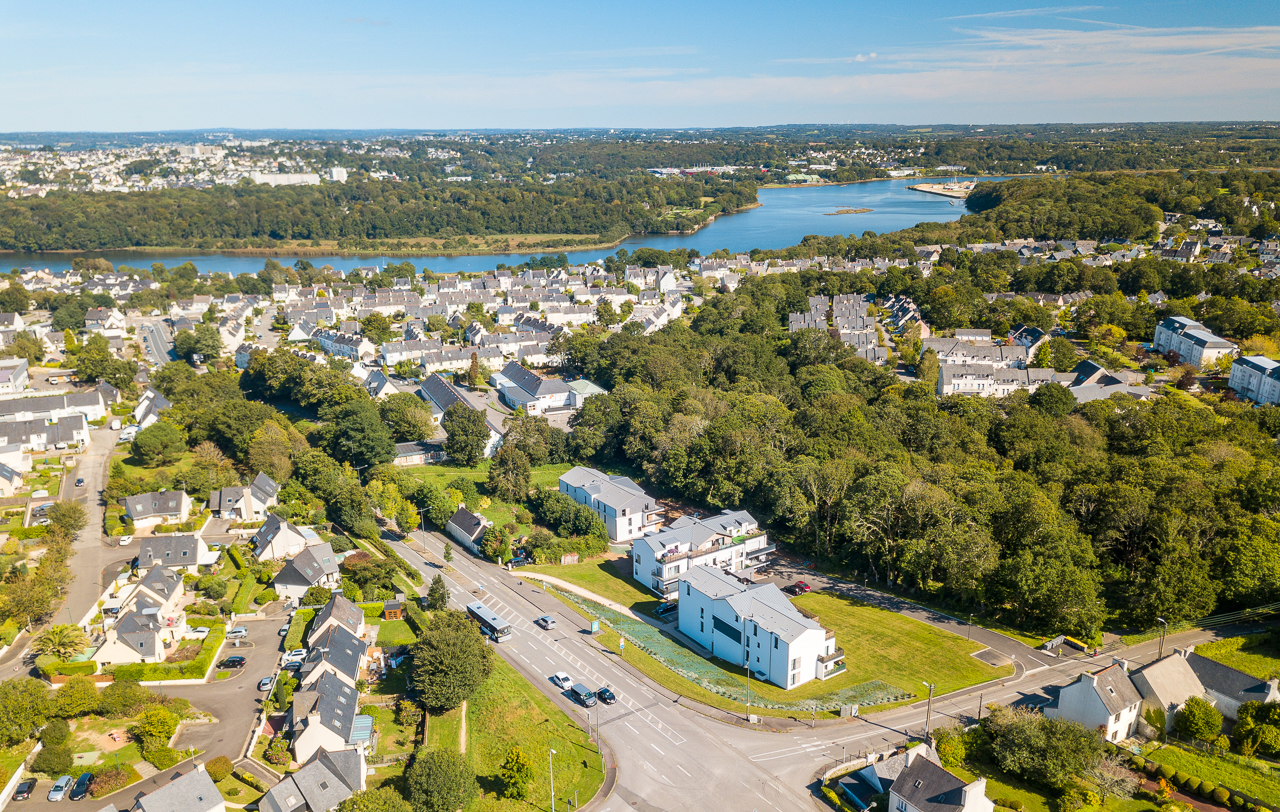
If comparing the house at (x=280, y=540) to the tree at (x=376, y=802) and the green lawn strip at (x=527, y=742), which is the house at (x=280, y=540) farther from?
the tree at (x=376, y=802)

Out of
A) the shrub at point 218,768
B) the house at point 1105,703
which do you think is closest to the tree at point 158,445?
the shrub at point 218,768

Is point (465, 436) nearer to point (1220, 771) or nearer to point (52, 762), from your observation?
point (52, 762)

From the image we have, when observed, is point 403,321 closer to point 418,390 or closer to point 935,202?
point 418,390

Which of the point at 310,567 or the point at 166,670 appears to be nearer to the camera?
the point at 166,670

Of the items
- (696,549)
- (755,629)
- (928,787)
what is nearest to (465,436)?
(696,549)

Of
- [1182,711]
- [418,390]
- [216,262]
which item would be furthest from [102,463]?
[216,262]

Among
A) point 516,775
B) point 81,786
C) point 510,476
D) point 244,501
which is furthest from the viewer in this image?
point 510,476
